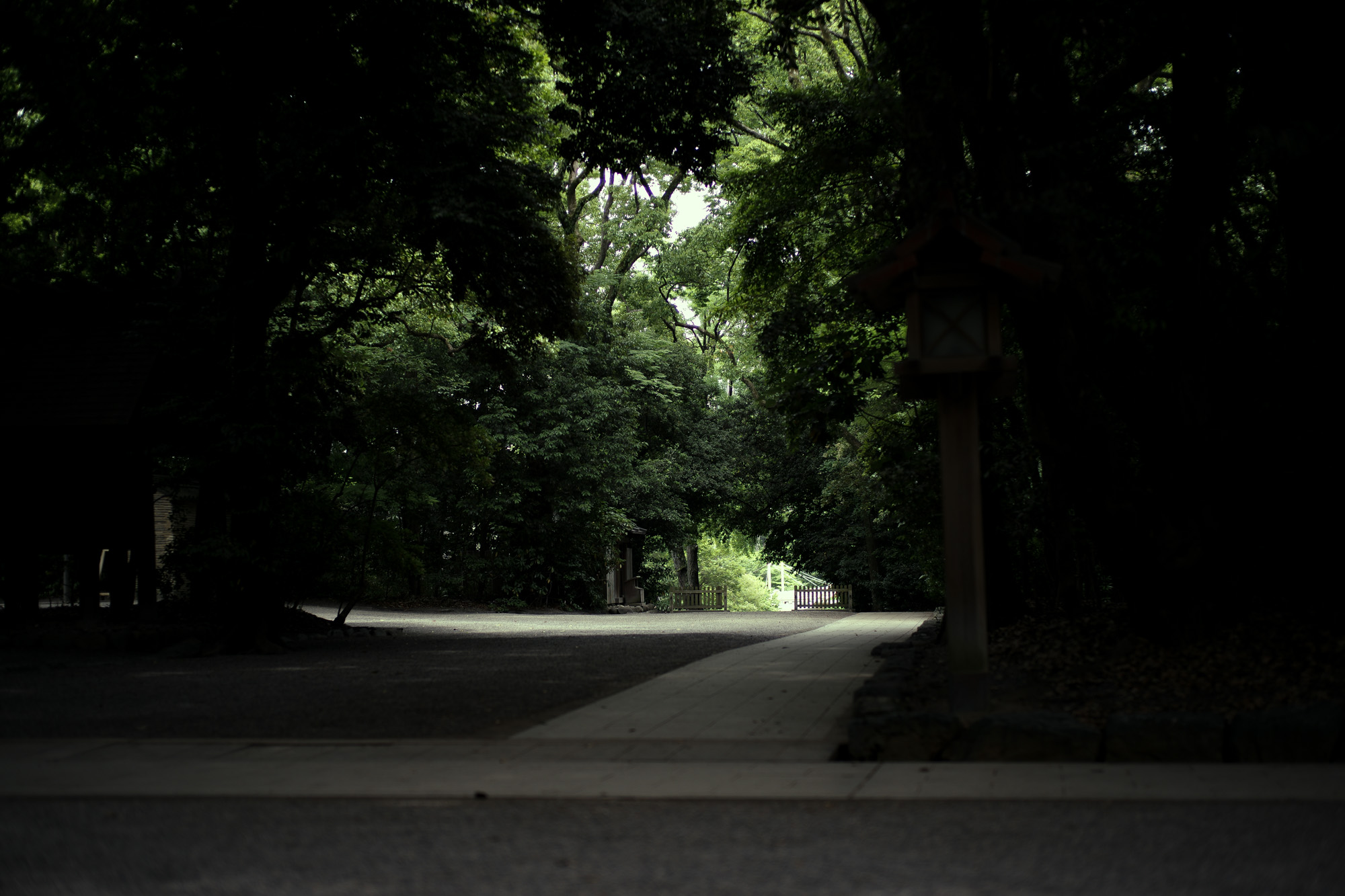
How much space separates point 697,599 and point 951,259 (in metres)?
33.6

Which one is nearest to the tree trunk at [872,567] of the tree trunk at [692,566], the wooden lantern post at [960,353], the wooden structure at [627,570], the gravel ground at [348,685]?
the wooden structure at [627,570]

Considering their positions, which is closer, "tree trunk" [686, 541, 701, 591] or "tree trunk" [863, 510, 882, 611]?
"tree trunk" [863, 510, 882, 611]

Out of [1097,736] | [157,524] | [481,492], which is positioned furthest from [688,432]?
[1097,736]

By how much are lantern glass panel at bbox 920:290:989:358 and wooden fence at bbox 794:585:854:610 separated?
28944 mm

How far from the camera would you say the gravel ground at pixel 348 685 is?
29.0 ft

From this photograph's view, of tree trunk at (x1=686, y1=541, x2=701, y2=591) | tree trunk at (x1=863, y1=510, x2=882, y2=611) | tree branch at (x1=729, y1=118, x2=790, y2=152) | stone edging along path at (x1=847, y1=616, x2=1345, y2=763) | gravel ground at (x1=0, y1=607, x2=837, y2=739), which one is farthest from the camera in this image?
tree trunk at (x1=686, y1=541, x2=701, y2=591)

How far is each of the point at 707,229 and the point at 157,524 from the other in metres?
19.6

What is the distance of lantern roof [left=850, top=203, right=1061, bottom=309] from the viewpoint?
7770mm

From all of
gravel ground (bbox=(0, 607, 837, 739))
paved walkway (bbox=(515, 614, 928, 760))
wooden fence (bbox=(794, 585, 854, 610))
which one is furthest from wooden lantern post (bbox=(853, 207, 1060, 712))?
wooden fence (bbox=(794, 585, 854, 610))

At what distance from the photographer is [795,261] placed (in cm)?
1780

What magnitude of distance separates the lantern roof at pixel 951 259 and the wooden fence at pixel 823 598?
29.0m

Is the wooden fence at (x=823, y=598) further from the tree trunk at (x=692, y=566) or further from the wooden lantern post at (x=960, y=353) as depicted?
the wooden lantern post at (x=960, y=353)

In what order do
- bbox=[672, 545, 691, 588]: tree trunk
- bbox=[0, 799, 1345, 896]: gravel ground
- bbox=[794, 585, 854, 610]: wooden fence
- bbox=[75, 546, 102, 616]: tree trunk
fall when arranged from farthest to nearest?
bbox=[672, 545, 691, 588]: tree trunk < bbox=[794, 585, 854, 610]: wooden fence < bbox=[75, 546, 102, 616]: tree trunk < bbox=[0, 799, 1345, 896]: gravel ground

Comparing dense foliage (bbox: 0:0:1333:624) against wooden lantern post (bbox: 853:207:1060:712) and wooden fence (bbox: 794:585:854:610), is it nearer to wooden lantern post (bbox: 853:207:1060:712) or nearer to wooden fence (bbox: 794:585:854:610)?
wooden lantern post (bbox: 853:207:1060:712)
